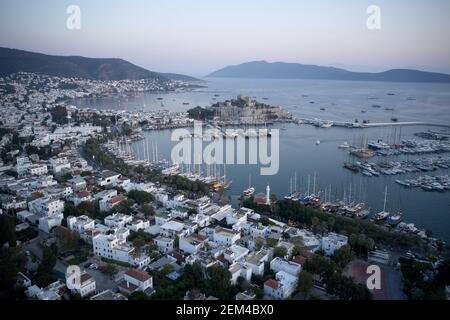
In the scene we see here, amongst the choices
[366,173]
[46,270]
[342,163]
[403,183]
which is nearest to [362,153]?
[342,163]

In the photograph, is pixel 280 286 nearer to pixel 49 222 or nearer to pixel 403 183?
pixel 49 222

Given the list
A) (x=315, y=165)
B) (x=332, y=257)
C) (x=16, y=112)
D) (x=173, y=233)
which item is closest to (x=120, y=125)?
(x=16, y=112)

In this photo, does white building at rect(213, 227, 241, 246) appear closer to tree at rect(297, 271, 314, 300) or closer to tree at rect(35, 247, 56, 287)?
tree at rect(297, 271, 314, 300)

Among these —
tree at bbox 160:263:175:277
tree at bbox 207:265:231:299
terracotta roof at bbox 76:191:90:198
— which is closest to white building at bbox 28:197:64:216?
terracotta roof at bbox 76:191:90:198

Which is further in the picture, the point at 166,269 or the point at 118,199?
the point at 118,199

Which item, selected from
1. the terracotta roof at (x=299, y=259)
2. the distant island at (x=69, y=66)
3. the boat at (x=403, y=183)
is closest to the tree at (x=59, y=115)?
the distant island at (x=69, y=66)

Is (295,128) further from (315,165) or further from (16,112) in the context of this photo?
(16,112)
